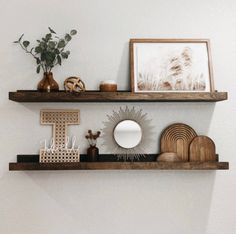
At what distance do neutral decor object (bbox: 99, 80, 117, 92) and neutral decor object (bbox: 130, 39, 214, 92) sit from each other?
4.1 inches

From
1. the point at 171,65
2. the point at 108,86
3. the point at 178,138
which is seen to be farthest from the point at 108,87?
the point at 178,138

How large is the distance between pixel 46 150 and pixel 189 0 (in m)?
1.23

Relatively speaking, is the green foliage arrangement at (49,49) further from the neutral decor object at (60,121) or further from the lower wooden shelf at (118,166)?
the lower wooden shelf at (118,166)

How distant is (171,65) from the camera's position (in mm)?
2359

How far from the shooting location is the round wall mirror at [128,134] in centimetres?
233

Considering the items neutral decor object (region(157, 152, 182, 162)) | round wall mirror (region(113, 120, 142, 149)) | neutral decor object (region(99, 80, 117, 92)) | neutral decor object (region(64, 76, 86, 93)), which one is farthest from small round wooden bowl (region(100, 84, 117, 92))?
neutral decor object (region(157, 152, 182, 162))

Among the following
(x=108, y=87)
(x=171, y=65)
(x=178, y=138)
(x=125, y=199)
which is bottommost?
(x=125, y=199)

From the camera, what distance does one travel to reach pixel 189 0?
246cm

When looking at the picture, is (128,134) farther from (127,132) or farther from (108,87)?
(108,87)

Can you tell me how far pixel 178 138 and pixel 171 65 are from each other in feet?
1.39

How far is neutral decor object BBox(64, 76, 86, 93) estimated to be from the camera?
2234mm

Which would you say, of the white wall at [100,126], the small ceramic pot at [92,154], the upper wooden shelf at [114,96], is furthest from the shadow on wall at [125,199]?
the upper wooden shelf at [114,96]

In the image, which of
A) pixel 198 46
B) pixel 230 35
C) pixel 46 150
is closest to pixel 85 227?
pixel 46 150

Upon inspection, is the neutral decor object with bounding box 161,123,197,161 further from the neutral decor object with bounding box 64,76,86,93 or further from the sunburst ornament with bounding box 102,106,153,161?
the neutral decor object with bounding box 64,76,86,93
